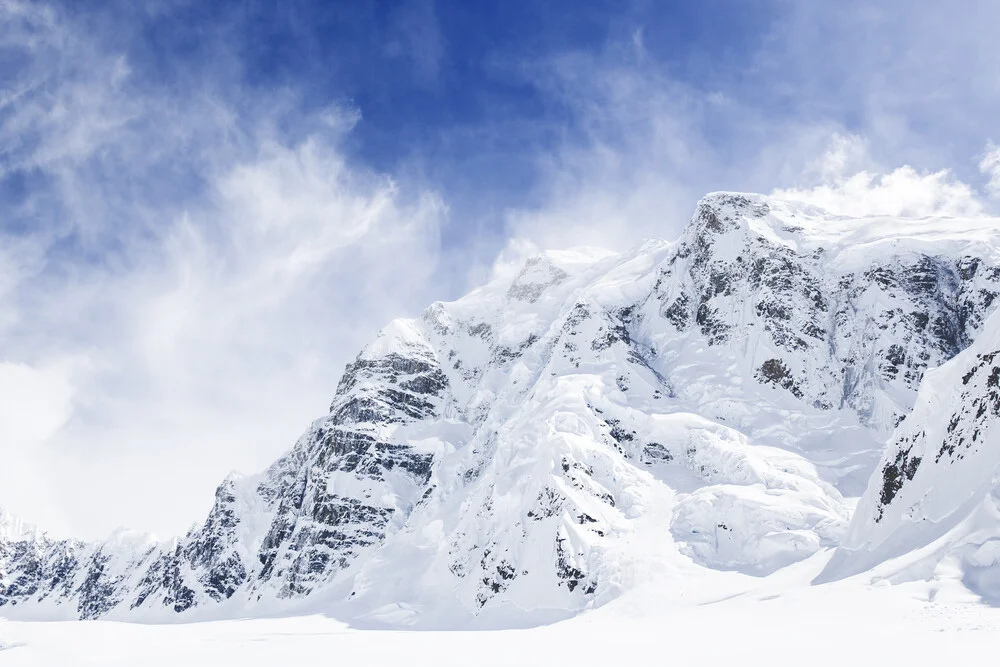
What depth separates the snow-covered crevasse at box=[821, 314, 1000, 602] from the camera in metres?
34.2

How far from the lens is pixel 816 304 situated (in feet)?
305

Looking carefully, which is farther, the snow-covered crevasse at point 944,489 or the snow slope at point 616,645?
the snow-covered crevasse at point 944,489

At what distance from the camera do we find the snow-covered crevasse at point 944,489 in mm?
34188

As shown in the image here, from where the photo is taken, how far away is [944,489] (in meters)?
41.7

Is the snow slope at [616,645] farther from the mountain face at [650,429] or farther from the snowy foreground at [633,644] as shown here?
the mountain face at [650,429]

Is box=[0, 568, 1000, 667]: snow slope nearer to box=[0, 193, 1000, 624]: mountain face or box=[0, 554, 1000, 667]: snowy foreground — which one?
box=[0, 554, 1000, 667]: snowy foreground

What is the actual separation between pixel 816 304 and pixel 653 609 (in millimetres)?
52345

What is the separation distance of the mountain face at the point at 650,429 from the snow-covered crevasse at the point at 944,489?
82.7 inches

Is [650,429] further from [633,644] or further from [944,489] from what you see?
[633,644]

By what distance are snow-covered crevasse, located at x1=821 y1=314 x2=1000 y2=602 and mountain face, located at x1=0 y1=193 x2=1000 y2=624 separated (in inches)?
82.7

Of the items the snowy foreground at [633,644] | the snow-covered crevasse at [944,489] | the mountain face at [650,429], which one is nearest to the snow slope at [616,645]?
the snowy foreground at [633,644]

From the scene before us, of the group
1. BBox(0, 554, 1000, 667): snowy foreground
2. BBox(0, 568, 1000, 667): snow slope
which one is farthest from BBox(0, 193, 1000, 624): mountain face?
BBox(0, 568, 1000, 667): snow slope

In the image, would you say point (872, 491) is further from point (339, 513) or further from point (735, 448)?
point (339, 513)

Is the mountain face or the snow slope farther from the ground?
the mountain face
